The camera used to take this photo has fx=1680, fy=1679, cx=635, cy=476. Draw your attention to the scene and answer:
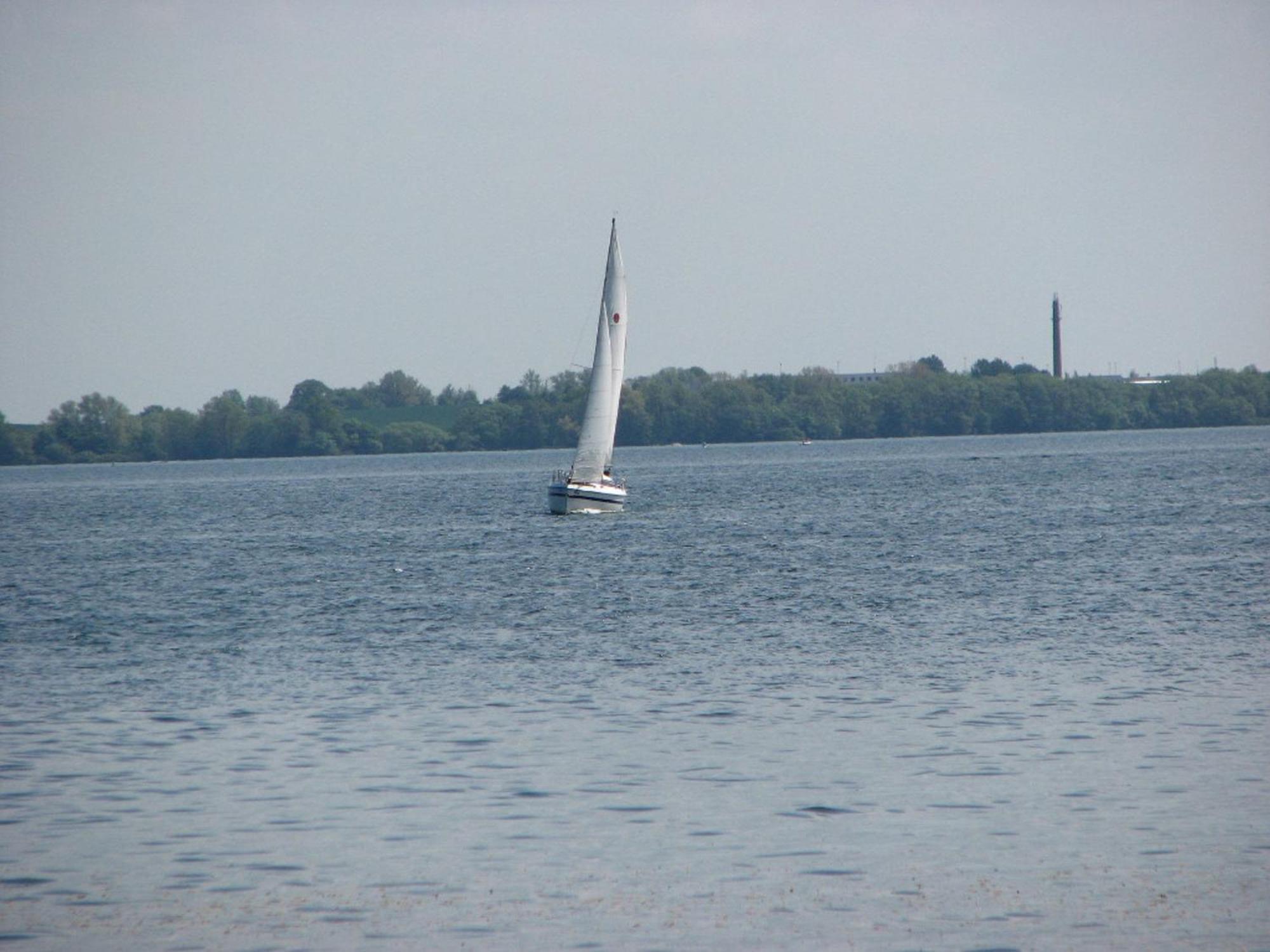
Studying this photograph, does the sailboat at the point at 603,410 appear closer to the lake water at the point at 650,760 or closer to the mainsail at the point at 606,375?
the mainsail at the point at 606,375

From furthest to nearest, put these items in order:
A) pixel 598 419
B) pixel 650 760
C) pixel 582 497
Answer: pixel 582 497 → pixel 598 419 → pixel 650 760

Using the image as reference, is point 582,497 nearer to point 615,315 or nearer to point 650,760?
point 615,315

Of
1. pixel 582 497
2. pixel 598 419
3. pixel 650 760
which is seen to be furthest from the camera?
pixel 582 497

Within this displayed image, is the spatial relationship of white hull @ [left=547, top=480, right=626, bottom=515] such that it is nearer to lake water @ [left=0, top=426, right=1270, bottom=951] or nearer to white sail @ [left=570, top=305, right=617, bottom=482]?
white sail @ [left=570, top=305, right=617, bottom=482]

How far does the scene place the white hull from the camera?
87688 millimetres

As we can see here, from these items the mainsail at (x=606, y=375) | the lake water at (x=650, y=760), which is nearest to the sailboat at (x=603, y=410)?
the mainsail at (x=606, y=375)

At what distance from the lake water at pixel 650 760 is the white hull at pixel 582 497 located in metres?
29.7

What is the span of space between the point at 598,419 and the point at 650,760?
63.1m

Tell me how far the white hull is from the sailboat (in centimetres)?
3

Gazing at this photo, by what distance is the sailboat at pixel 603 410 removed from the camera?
87250 mm

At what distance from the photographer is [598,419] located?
86812 millimetres

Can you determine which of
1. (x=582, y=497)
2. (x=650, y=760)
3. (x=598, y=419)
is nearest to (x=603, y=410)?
(x=598, y=419)

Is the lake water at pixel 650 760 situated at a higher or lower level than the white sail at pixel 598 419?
lower

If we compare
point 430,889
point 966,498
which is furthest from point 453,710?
point 966,498
